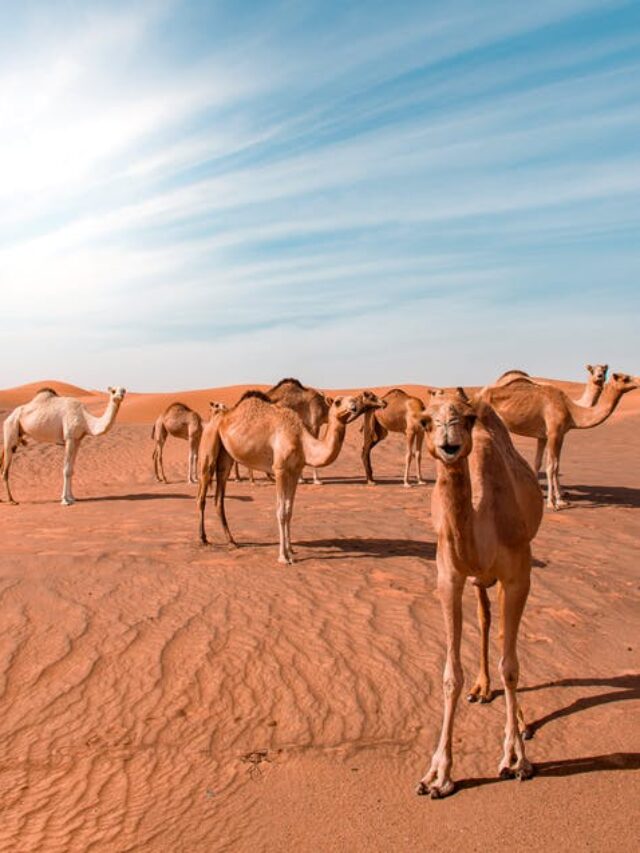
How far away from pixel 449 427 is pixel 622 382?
10640 mm

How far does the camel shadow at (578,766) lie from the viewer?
166 inches

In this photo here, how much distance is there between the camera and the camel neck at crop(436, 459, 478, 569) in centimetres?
377

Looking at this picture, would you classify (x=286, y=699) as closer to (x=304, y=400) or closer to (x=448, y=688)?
(x=448, y=688)

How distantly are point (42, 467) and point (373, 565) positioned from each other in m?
14.5

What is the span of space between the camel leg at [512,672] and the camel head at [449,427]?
106 centimetres

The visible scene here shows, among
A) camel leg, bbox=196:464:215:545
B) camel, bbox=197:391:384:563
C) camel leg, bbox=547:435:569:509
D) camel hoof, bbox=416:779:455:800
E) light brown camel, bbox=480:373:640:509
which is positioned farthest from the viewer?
light brown camel, bbox=480:373:640:509

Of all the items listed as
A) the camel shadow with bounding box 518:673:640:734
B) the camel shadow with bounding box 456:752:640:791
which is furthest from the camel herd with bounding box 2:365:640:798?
the camel shadow with bounding box 518:673:640:734

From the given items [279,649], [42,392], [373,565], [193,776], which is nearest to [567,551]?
[373,565]

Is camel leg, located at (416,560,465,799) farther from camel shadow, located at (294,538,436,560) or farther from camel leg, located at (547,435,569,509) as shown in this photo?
camel leg, located at (547,435,569,509)

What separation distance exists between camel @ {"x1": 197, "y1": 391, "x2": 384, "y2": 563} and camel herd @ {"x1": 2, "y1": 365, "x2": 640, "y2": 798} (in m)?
0.01

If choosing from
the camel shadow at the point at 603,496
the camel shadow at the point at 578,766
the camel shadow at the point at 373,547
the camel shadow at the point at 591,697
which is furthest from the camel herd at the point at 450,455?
the camel shadow at the point at 603,496

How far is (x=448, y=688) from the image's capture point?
4223 millimetres

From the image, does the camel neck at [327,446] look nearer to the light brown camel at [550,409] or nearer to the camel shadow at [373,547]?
the camel shadow at [373,547]

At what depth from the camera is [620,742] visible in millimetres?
4633
